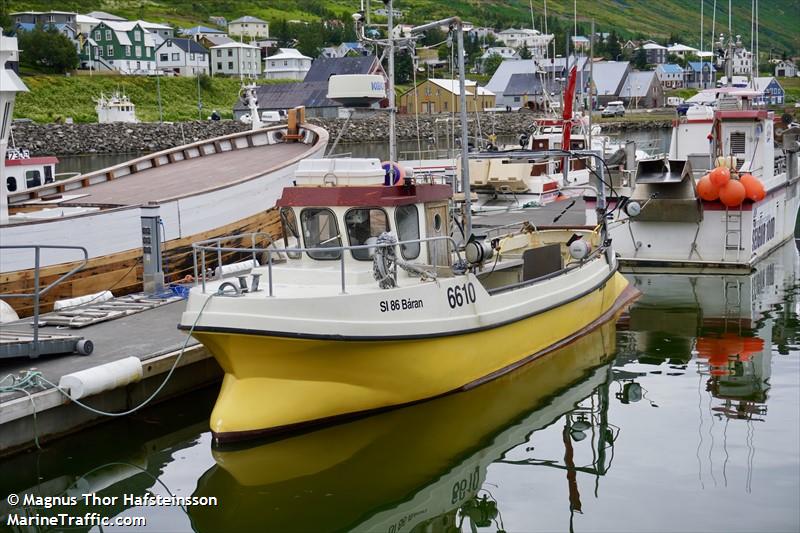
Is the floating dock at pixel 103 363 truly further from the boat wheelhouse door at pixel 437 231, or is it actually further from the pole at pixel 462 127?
the pole at pixel 462 127

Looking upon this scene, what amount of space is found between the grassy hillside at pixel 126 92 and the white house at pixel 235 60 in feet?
30.1

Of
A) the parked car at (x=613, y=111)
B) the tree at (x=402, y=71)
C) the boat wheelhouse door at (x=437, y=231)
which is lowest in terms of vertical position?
the boat wheelhouse door at (x=437, y=231)

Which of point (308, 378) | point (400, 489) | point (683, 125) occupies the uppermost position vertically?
point (683, 125)

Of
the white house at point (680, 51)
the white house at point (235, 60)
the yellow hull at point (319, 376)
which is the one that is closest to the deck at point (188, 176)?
the yellow hull at point (319, 376)

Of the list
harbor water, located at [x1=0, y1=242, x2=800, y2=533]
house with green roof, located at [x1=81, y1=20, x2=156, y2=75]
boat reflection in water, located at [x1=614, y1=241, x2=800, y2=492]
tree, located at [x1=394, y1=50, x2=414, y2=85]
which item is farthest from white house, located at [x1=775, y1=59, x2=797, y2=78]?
harbor water, located at [x1=0, y1=242, x2=800, y2=533]

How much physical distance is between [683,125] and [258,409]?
21026 millimetres

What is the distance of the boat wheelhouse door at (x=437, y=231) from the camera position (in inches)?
566

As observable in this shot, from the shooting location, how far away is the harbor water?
423 inches

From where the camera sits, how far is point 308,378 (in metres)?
12.5

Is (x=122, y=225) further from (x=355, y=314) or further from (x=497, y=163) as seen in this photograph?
(x=497, y=163)

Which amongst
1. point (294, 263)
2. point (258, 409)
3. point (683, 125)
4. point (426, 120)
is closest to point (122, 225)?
point (294, 263)

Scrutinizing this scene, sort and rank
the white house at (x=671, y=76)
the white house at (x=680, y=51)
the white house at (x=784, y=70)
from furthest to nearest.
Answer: the white house at (x=680, y=51) < the white house at (x=784, y=70) < the white house at (x=671, y=76)

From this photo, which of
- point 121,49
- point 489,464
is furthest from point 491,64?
point 489,464

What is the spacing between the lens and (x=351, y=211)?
13.7 metres
